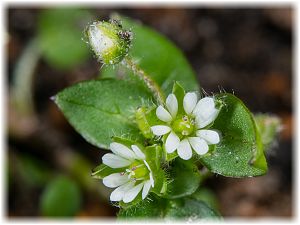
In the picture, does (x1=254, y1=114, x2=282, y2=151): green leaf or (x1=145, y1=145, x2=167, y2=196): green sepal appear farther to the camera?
(x1=254, y1=114, x2=282, y2=151): green leaf

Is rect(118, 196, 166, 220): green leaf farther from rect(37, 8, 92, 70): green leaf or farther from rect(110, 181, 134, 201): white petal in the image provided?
rect(37, 8, 92, 70): green leaf

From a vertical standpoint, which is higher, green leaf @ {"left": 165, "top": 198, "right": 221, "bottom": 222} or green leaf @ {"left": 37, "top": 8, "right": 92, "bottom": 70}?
green leaf @ {"left": 37, "top": 8, "right": 92, "bottom": 70}

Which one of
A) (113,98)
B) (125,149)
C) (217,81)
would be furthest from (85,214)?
(125,149)

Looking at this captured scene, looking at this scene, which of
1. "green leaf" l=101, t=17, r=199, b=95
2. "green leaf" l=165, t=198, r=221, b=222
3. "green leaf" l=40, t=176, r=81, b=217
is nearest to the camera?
"green leaf" l=165, t=198, r=221, b=222

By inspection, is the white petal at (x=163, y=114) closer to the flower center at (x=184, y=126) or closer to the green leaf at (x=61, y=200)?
the flower center at (x=184, y=126)

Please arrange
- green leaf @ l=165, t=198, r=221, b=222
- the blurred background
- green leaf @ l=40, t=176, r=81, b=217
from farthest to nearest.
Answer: the blurred background < green leaf @ l=40, t=176, r=81, b=217 < green leaf @ l=165, t=198, r=221, b=222

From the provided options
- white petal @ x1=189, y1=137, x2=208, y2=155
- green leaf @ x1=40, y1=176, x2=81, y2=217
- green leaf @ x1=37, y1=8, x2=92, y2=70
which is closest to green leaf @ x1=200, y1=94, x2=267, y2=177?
white petal @ x1=189, y1=137, x2=208, y2=155

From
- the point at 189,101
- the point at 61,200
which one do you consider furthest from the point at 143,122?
the point at 61,200
